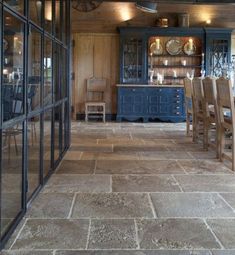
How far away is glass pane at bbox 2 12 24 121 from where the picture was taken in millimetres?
2277

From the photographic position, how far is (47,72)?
12.1 feet

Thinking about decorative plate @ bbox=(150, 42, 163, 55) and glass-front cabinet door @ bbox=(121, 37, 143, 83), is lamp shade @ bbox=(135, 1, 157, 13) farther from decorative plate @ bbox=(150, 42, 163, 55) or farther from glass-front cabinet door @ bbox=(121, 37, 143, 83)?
decorative plate @ bbox=(150, 42, 163, 55)

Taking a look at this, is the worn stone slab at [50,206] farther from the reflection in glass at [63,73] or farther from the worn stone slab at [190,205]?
the reflection in glass at [63,73]

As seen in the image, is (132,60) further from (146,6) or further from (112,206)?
(112,206)

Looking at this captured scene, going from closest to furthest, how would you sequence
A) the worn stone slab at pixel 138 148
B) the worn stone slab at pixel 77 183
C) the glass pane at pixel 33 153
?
the glass pane at pixel 33 153, the worn stone slab at pixel 77 183, the worn stone slab at pixel 138 148

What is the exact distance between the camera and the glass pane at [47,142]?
3701 millimetres

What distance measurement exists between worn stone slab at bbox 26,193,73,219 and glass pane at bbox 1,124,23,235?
0.17 meters

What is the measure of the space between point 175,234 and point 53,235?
0.78 m

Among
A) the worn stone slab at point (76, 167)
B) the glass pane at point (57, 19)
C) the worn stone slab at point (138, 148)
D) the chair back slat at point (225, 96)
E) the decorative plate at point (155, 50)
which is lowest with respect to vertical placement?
the worn stone slab at point (76, 167)

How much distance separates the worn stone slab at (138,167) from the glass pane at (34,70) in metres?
1.38

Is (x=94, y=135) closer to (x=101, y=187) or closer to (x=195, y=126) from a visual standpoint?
(x=195, y=126)

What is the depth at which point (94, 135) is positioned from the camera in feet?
23.2

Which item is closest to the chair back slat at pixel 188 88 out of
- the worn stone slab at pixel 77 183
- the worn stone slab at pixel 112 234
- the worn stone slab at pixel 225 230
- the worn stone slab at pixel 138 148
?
the worn stone slab at pixel 138 148

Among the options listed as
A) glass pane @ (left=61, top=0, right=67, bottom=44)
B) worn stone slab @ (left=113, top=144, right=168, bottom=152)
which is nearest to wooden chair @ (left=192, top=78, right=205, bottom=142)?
worn stone slab @ (left=113, top=144, right=168, bottom=152)
